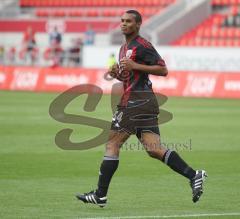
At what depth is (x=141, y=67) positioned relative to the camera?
30.3ft

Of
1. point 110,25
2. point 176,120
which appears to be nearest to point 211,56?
point 110,25

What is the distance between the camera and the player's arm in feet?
30.1

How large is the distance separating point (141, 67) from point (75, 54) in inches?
1214

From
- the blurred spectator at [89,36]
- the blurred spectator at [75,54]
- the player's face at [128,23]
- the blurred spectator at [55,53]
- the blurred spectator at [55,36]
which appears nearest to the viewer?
the player's face at [128,23]

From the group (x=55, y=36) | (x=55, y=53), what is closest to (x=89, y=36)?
(x=55, y=36)

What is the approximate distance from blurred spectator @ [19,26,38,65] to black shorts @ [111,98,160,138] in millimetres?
31040

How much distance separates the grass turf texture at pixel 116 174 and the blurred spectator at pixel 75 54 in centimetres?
1702

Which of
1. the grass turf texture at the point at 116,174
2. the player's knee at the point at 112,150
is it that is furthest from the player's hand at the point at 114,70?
the grass turf texture at the point at 116,174

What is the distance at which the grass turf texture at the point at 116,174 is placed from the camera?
31.1 feet

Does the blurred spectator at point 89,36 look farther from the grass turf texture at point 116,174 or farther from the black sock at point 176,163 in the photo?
the black sock at point 176,163

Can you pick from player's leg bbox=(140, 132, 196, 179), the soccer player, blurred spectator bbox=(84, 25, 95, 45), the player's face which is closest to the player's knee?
the soccer player

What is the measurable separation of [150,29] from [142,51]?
31.3 metres

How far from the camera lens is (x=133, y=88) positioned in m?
9.51

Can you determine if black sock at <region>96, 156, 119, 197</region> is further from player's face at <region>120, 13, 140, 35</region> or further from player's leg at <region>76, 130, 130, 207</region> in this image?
player's face at <region>120, 13, 140, 35</region>
